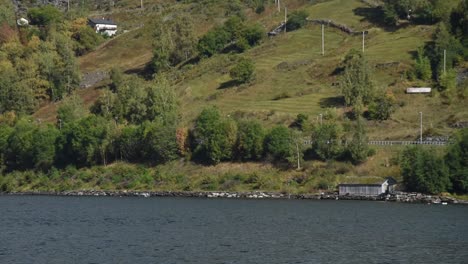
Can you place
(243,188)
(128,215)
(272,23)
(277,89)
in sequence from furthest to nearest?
(272,23)
(277,89)
(243,188)
(128,215)

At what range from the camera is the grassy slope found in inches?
4350

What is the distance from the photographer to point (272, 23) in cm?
17350

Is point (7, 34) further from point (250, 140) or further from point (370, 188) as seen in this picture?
point (370, 188)

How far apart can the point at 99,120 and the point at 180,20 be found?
45550 millimetres

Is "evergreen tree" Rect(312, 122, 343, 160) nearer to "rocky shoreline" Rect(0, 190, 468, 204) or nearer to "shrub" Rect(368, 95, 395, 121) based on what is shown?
"rocky shoreline" Rect(0, 190, 468, 204)

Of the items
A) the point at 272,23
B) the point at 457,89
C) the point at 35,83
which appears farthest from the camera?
the point at 272,23

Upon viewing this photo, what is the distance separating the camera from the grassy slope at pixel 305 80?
363 feet

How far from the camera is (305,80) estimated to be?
13762cm

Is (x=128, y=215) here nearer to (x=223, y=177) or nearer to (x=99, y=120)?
(x=223, y=177)

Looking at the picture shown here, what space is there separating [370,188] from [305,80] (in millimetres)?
45343

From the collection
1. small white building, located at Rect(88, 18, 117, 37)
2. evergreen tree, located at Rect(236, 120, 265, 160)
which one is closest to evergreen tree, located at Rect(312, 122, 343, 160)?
→ evergreen tree, located at Rect(236, 120, 265, 160)

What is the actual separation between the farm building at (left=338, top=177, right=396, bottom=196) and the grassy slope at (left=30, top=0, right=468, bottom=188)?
3.75m

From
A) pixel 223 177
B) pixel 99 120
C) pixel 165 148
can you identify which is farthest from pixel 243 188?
pixel 99 120

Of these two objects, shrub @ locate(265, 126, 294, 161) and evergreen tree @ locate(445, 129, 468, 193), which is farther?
shrub @ locate(265, 126, 294, 161)
